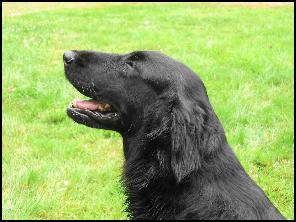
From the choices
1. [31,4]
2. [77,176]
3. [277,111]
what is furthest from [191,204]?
[31,4]

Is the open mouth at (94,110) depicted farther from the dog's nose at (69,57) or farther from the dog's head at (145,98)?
the dog's nose at (69,57)

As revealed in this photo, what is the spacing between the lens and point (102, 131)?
239 inches

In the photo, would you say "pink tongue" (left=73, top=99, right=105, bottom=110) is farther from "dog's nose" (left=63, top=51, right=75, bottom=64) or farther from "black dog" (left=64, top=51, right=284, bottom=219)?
"dog's nose" (left=63, top=51, right=75, bottom=64)

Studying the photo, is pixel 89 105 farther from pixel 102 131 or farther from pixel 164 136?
pixel 102 131

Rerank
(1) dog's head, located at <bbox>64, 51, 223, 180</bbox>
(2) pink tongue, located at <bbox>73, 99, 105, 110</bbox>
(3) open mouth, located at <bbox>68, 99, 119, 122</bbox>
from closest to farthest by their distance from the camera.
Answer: (1) dog's head, located at <bbox>64, 51, 223, 180</bbox>, (3) open mouth, located at <bbox>68, 99, 119, 122</bbox>, (2) pink tongue, located at <bbox>73, 99, 105, 110</bbox>

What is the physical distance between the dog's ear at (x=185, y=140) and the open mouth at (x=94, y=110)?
57cm

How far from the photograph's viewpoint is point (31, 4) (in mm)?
19719

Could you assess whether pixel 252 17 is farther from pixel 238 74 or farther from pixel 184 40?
pixel 238 74

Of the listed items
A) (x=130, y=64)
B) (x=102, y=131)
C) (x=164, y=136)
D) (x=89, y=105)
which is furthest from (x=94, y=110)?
(x=102, y=131)

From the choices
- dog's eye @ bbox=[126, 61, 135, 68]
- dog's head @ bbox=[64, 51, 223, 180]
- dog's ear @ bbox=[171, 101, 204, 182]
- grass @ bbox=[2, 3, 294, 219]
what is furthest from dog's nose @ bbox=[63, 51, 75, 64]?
grass @ bbox=[2, 3, 294, 219]

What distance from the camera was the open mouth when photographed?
11.7ft

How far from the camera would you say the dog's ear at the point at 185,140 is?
2.96 m

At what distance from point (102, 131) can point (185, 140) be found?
313 cm

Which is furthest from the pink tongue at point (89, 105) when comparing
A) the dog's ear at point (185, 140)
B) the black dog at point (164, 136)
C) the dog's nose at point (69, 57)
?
the dog's ear at point (185, 140)
